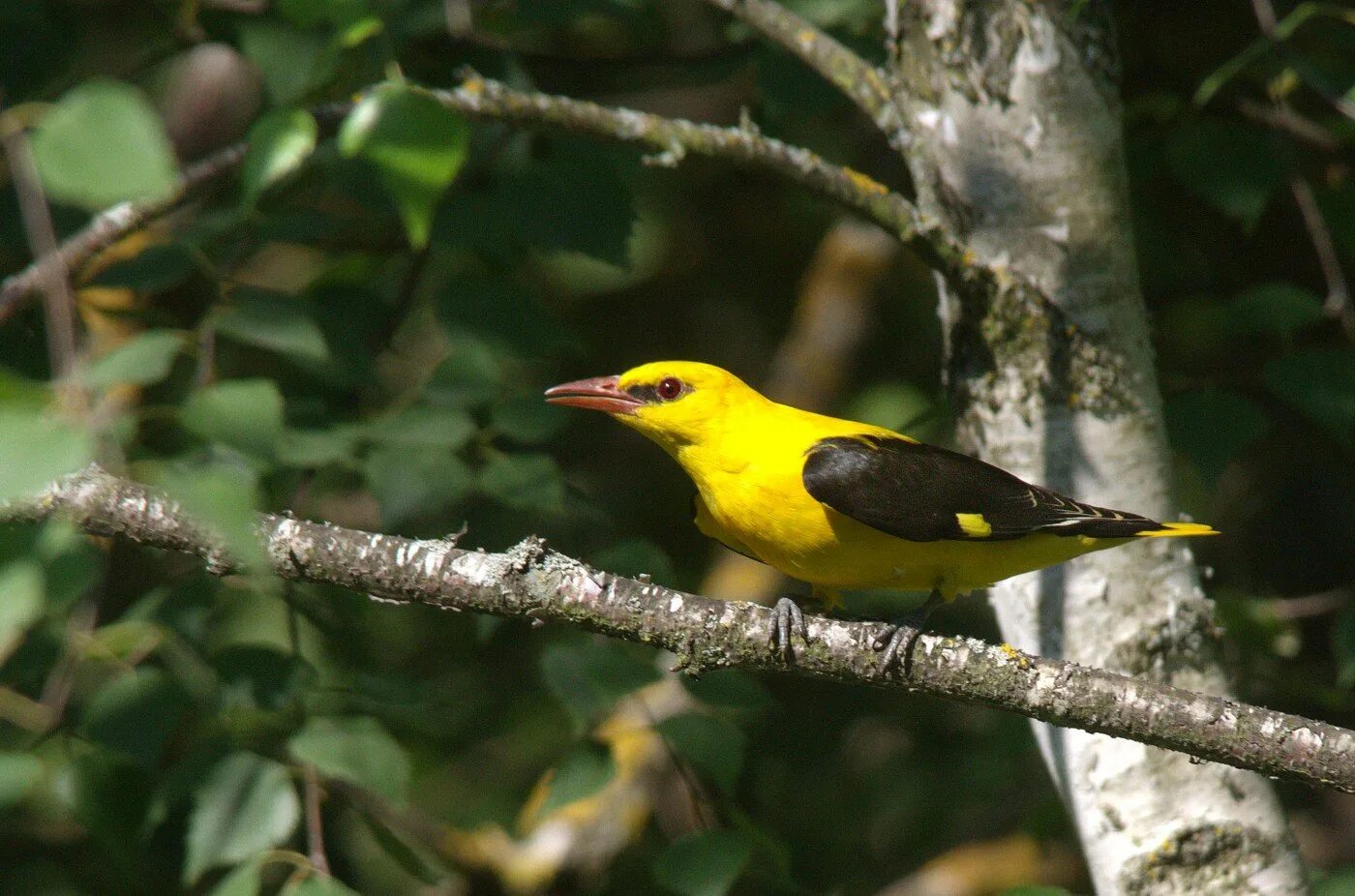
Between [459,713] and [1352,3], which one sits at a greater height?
[1352,3]

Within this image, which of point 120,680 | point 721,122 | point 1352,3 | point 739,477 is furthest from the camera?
point 721,122

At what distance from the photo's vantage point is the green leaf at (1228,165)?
3.83 meters

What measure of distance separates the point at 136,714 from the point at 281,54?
180cm

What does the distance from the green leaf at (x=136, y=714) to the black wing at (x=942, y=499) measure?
1.72 m

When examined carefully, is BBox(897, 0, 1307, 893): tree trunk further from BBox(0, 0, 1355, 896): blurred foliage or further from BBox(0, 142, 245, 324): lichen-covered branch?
BBox(0, 142, 245, 324): lichen-covered branch

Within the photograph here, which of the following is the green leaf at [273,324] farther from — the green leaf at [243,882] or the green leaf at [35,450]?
the green leaf at [35,450]

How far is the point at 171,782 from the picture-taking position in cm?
320

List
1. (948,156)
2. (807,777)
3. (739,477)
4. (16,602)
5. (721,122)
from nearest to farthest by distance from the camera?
(16,602) < (948,156) < (739,477) < (807,777) < (721,122)

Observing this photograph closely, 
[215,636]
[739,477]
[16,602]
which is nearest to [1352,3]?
[739,477]

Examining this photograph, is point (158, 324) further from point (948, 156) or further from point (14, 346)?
point (948, 156)

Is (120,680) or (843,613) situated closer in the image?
(120,680)

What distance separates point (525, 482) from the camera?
3.48 metres

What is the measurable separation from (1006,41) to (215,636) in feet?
9.15

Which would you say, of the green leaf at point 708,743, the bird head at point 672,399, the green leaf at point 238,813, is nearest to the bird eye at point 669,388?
the bird head at point 672,399
